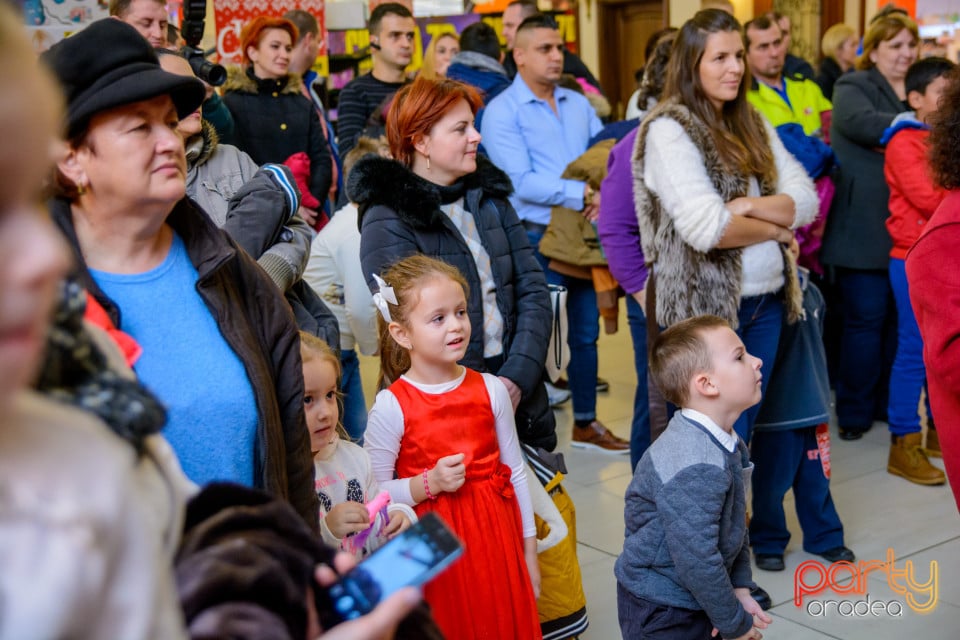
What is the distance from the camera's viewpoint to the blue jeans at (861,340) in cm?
486

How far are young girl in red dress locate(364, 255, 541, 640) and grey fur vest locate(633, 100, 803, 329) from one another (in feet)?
3.20

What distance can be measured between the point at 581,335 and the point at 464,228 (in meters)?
2.15

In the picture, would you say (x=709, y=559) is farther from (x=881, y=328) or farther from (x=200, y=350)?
(x=881, y=328)

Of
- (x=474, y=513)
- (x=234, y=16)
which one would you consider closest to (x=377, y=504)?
(x=474, y=513)

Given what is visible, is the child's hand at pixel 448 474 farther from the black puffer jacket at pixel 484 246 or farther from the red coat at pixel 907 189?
the red coat at pixel 907 189

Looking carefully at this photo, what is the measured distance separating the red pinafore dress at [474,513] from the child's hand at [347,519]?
1.00 feet

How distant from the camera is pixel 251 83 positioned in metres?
4.54

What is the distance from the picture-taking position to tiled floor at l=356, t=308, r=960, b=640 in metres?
3.19

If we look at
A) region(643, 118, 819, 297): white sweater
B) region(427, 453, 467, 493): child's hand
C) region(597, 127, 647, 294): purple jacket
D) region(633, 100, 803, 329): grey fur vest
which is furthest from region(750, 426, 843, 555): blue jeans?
region(427, 453, 467, 493): child's hand

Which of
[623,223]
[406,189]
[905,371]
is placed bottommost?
[905,371]

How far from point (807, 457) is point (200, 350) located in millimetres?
2553

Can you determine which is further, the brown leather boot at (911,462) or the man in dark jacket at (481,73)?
the man in dark jacket at (481,73)

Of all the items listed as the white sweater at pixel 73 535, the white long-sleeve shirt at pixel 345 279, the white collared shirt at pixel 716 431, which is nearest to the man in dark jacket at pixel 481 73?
the white long-sleeve shirt at pixel 345 279

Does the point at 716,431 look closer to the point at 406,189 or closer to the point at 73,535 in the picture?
the point at 406,189
